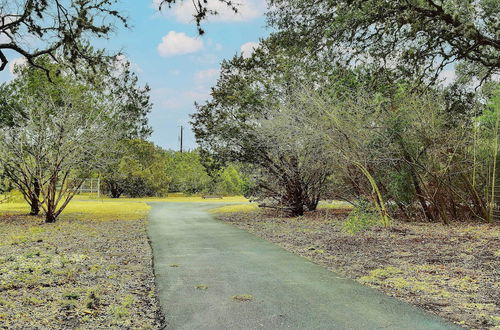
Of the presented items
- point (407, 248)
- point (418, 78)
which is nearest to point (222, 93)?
point (418, 78)

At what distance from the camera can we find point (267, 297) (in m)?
5.07

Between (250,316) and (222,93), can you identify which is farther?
(222,93)

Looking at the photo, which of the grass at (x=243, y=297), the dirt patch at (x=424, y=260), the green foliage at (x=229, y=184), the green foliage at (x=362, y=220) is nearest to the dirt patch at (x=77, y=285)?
the grass at (x=243, y=297)

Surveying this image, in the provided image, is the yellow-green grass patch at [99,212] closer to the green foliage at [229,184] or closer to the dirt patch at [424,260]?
the dirt patch at [424,260]

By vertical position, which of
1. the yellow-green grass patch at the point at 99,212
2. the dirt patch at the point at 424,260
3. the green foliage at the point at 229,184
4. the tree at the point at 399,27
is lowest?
the dirt patch at the point at 424,260

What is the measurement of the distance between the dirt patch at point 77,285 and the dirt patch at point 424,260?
3063 mm

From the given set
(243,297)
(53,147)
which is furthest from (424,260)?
(53,147)

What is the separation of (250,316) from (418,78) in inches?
325

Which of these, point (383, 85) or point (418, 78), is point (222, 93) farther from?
point (418, 78)

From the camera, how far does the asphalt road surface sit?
416 cm

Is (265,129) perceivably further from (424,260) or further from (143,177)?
(143,177)

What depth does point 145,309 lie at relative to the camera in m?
4.68

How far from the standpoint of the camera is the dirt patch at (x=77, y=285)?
429 cm

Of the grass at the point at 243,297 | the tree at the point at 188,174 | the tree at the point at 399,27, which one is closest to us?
the grass at the point at 243,297
